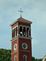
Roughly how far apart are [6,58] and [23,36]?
31585mm

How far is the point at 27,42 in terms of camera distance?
54.4m

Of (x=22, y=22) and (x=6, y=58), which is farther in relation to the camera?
(x=6, y=58)

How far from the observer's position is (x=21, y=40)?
5416 centimetres

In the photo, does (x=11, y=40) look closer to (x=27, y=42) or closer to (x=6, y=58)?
(x=27, y=42)

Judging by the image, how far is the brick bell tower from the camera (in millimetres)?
53562

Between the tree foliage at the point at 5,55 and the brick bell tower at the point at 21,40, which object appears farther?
the tree foliage at the point at 5,55

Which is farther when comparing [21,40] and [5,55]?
[5,55]

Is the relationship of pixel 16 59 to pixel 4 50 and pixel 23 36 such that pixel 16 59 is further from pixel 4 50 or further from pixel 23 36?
pixel 4 50

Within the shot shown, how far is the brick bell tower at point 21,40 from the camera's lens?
5356 centimetres

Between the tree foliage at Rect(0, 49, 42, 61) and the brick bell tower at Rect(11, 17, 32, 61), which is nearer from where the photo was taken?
the brick bell tower at Rect(11, 17, 32, 61)

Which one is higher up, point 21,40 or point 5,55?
point 21,40

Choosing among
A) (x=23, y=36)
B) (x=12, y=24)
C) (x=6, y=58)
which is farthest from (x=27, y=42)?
(x=6, y=58)

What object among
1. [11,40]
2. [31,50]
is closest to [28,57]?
[31,50]

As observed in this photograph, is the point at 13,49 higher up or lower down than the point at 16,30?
lower down
